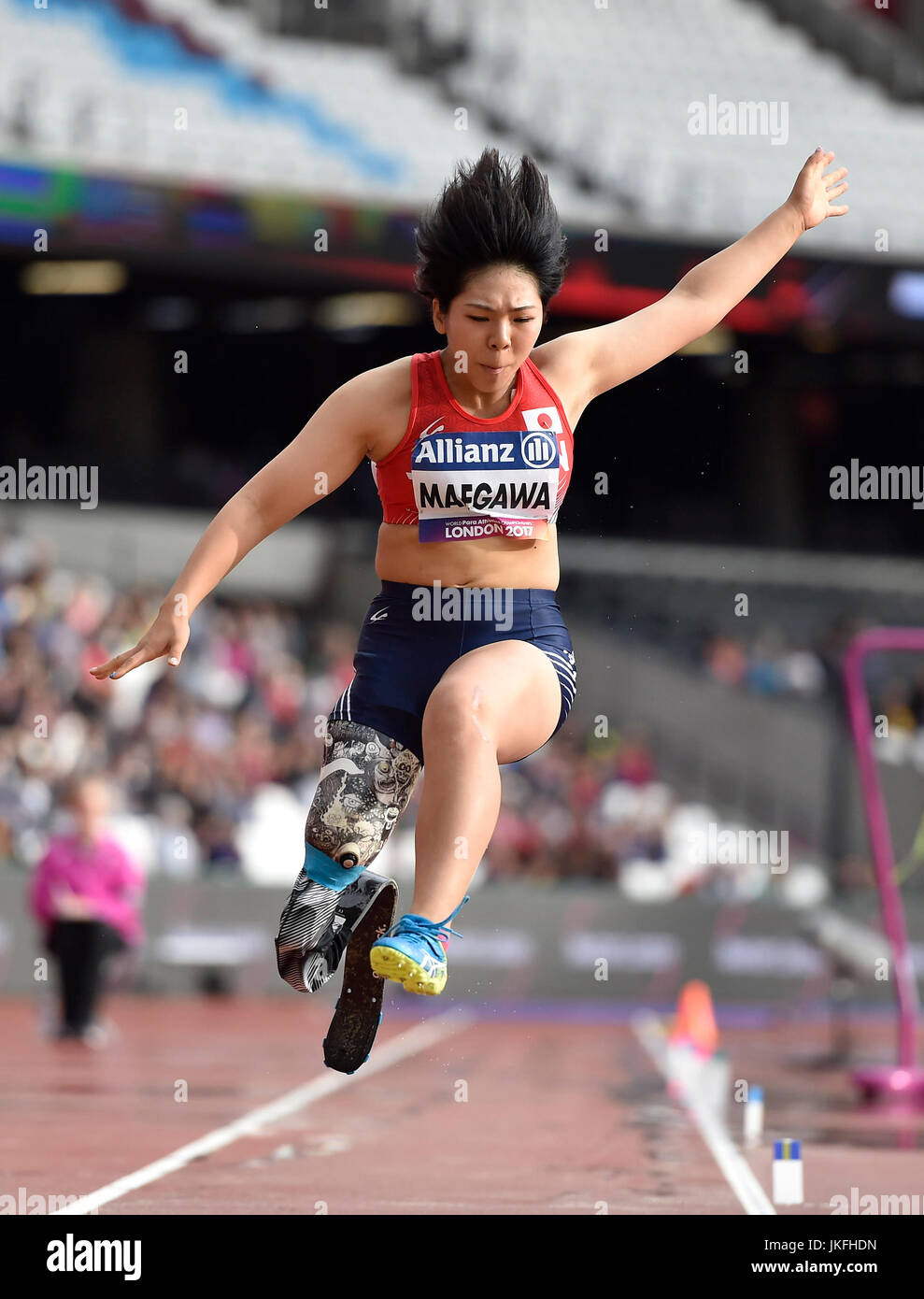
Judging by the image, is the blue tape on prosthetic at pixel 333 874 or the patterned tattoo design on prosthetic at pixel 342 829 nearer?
the patterned tattoo design on prosthetic at pixel 342 829

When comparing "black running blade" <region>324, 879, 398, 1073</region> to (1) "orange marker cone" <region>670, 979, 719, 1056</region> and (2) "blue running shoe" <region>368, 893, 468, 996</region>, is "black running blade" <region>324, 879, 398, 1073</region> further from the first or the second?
(1) "orange marker cone" <region>670, 979, 719, 1056</region>

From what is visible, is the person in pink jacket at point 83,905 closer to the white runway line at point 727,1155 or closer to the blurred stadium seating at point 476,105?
the white runway line at point 727,1155

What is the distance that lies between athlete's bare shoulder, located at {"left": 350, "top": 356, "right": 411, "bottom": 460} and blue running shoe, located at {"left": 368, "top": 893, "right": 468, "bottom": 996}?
1.19 meters

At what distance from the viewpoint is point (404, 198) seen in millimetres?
19391

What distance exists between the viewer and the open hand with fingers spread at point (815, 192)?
5086mm

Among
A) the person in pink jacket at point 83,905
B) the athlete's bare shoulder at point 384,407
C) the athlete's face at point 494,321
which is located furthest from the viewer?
the person in pink jacket at point 83,905

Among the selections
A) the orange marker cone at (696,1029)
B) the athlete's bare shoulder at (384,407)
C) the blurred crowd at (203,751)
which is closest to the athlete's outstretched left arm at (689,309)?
the athlete's bare shoulder at (384,407)

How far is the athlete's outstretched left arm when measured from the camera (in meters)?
4.86

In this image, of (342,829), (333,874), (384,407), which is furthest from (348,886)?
(384,407)

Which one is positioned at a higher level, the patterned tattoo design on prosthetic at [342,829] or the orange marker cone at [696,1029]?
the patterned tattoo design on prosthetic at [342,829]

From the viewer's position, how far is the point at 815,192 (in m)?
5.11

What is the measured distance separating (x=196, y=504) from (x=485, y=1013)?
26.0 ft

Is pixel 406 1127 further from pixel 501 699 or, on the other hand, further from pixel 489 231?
pixel 489 231
